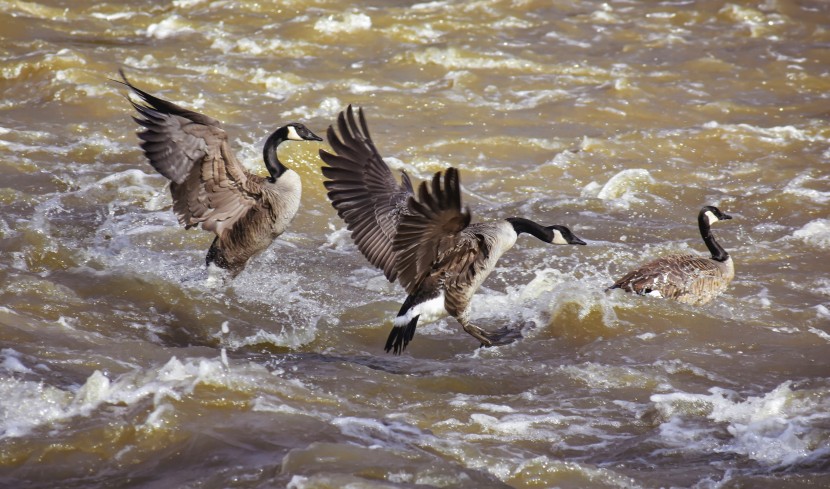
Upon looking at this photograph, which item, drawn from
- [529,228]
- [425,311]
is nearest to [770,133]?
[529,228]

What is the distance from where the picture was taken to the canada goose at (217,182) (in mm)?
5945

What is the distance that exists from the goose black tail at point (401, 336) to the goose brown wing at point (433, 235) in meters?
0.24

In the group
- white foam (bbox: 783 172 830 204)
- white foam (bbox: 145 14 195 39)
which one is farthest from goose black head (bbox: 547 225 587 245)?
white foam (bbox: 145 14 195 39)

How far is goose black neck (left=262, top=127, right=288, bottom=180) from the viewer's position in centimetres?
699

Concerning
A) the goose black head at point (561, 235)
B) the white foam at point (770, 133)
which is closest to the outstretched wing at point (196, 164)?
the goose black head at point (561, 235)

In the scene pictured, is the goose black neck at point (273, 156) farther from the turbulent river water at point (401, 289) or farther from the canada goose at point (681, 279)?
the canada goose at point (681, 279)

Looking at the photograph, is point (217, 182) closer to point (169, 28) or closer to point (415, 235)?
point (415, 235)

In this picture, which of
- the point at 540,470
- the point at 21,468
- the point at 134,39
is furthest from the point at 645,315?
the point at 134,39

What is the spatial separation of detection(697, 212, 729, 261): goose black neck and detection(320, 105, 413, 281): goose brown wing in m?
2.70

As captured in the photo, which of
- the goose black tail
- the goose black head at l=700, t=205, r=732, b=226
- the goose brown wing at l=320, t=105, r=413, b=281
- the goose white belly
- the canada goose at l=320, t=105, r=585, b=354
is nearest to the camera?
the canada goose at l=320, t=105, r=585, b=354

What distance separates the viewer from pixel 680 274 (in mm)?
6652

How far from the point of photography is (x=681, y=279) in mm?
6621

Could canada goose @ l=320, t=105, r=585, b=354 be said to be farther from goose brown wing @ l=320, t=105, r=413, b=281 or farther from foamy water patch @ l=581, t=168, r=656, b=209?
foamy water patch @ l=581, t=168, r=656, b=209

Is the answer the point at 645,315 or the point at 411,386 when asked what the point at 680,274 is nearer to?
the point at 645,315
